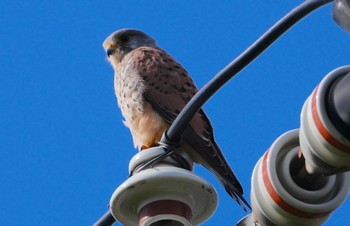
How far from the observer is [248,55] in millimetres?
3137

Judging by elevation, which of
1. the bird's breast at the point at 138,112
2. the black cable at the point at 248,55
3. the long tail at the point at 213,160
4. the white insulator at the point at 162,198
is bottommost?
the white insulator at the point at 162,198

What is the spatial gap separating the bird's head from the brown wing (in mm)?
686

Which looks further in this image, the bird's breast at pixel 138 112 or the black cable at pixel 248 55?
the bird's breast at pixel 138 112

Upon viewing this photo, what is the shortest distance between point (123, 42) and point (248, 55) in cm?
486

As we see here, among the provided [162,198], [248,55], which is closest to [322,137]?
[248,55]

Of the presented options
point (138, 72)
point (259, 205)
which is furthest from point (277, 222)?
point (138, 72)

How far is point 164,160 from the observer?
3514mm

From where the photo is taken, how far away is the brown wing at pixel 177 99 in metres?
5.56

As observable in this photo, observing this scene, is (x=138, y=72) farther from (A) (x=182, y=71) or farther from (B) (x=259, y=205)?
(B) (x=259, y=205)

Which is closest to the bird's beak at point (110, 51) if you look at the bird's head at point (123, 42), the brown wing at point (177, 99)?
the bird's head at point (123, 42)

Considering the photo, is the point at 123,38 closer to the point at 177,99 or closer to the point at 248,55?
the point at 177,99

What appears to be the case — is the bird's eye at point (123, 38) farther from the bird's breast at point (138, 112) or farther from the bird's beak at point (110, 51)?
the bird's breast at point (138, 112)

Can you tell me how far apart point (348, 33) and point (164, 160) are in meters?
1.29

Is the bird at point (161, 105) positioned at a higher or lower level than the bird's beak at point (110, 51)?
lower
